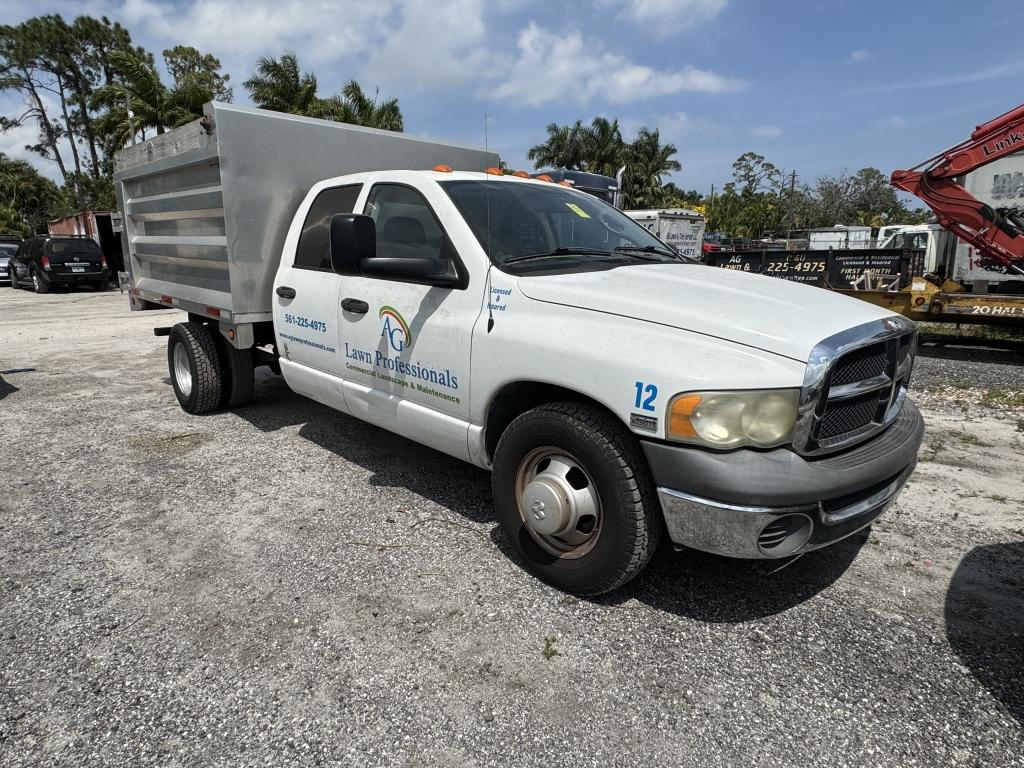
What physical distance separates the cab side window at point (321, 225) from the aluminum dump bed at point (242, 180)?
387 mm

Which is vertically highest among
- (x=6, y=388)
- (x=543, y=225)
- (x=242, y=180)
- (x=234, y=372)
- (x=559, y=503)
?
(x=242, y=180)

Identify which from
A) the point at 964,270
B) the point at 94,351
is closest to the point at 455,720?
the point at 94,351

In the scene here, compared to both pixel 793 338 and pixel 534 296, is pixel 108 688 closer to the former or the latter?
pixel 534 296

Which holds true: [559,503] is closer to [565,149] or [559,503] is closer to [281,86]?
[281,86]

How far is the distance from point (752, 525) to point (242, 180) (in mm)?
4004

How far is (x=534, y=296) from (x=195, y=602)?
208cm

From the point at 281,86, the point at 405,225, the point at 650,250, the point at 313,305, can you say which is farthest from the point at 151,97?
the point at 650,250

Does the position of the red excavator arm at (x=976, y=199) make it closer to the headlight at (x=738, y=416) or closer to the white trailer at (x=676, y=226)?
the white trailer at (x=676, y=226)

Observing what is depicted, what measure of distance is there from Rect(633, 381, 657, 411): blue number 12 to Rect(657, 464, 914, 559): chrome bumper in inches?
12.9

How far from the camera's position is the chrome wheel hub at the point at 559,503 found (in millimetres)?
2756

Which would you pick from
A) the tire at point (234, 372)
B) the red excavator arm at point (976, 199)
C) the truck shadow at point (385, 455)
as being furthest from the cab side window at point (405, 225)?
the red excavator arm at point (976, 199)

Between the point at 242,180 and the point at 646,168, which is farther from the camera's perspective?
the point at 646,168

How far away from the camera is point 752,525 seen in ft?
7.65

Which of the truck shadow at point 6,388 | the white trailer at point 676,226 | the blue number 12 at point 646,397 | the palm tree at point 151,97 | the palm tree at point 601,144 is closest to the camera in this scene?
the blue number 12 at point 646,397
